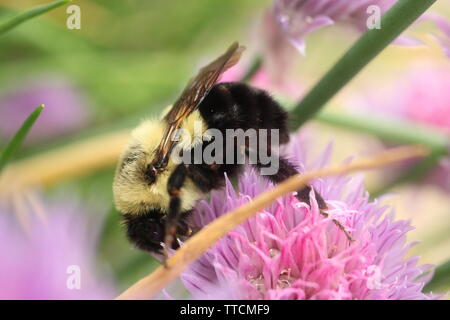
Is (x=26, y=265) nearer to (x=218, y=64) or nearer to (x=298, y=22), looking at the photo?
(x=218, y=64)

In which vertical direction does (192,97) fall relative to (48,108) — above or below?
below

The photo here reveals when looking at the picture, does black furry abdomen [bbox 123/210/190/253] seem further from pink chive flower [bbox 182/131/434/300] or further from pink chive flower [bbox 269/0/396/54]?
pink chive flower [bbox 269/0/396/54]

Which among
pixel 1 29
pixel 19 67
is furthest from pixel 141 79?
pixel 1 29

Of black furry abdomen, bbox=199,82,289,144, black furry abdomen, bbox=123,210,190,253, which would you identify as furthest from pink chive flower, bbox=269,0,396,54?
black furry abdomen, bbox=123,210,190,253

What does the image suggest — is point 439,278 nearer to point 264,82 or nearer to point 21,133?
point 21,133
